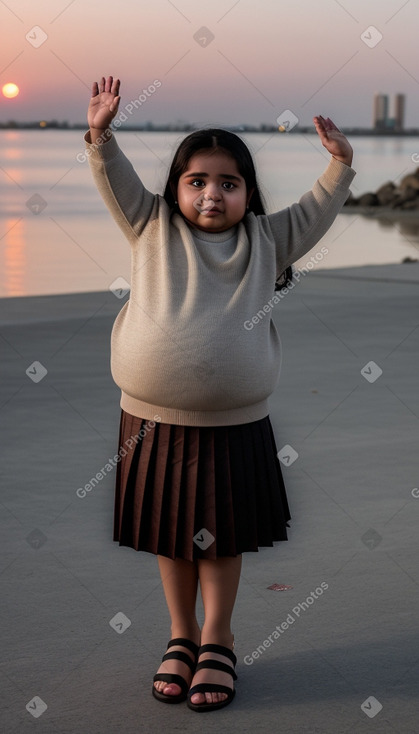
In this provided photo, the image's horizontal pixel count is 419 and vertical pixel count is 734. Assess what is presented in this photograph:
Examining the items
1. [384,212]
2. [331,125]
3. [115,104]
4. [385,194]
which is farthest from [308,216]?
[385,194]

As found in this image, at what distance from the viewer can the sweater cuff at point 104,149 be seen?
2939mm

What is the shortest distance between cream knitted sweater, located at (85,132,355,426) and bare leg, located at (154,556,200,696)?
0.40 m

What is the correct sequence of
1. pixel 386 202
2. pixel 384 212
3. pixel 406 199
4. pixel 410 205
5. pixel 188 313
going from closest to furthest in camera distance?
1. pixel 188 313
2. pixel 384 212
3. pixel 410 205
4. pixel 406 199
5. pixel 386 202

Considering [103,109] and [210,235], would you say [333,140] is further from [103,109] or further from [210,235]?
[103,109]

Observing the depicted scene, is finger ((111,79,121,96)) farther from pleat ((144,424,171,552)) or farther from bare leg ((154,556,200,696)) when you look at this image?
bare leg ((154,556,200,696))

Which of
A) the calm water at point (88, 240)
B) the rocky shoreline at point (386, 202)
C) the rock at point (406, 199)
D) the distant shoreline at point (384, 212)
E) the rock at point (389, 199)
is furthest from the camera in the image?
the rock at point (389, 199)

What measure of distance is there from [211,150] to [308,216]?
0.31 metres

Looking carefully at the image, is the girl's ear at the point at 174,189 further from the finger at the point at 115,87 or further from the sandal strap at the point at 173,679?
the sandal strap at the point at 173,679

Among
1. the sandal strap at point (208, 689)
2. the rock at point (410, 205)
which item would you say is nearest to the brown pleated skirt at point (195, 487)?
the sandal strap at point (208, 689)

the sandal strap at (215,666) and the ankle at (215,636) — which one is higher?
the ankle at (215,636)

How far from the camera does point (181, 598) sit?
3.12 meters

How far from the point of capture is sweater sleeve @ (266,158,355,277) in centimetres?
312

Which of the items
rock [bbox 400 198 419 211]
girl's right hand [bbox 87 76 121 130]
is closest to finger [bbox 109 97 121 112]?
girl's right hand [bbox 87 76 121 130]

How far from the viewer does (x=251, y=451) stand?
3055 millimetres
